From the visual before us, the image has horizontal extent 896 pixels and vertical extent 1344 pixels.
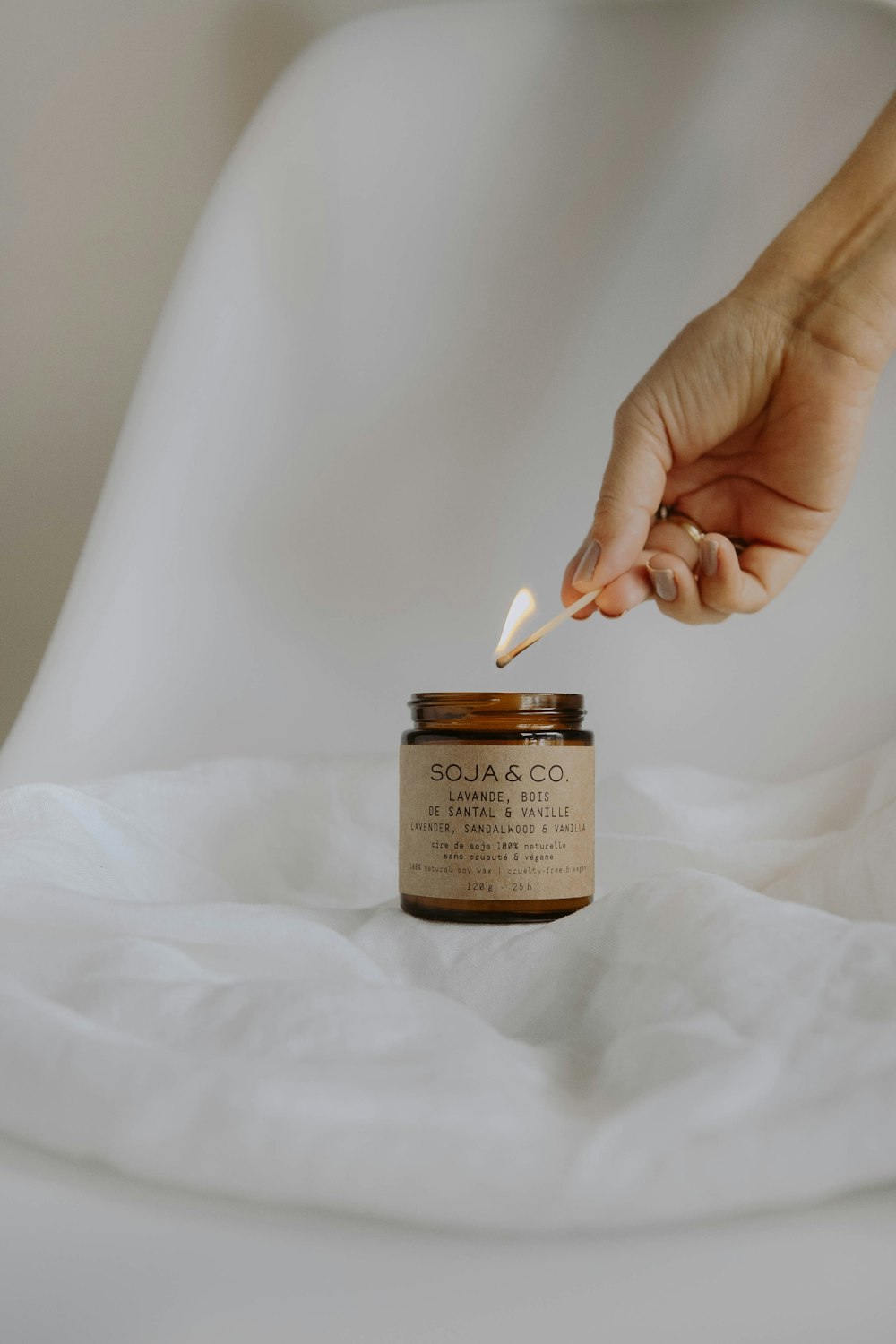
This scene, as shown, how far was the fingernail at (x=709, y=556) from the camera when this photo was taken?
0.93 meters

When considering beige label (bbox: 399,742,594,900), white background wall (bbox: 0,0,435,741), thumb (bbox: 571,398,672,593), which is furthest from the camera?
white background wall (bbox: 0,0,435,741)

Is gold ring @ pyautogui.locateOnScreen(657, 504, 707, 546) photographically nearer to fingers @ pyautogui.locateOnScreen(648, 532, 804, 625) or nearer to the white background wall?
fingers @ pyautogui.locateOnScreen(648, 532, 804, 625)

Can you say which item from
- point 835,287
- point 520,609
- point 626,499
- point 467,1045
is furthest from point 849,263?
point 467,1045

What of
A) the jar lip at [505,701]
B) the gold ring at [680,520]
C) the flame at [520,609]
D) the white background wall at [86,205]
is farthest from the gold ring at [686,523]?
the white background wall at [86,205]

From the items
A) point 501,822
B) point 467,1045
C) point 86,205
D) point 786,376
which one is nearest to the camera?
point 467,1045

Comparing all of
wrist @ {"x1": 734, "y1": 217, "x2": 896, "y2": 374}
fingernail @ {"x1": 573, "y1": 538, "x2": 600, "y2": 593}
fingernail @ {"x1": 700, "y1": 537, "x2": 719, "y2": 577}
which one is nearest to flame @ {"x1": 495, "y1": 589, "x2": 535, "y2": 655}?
fingernail @ {"x1": 573, "y1": 538, "x2": 600, "y2": 593}

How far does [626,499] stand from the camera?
3.09 feet

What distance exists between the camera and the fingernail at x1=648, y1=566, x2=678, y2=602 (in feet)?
3.01

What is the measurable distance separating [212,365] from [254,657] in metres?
0.31

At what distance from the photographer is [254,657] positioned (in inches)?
47.2

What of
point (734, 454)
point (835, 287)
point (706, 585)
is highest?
point (835, 287)

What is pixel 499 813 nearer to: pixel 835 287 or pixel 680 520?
pixel 680 520

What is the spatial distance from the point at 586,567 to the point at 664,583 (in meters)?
0.08

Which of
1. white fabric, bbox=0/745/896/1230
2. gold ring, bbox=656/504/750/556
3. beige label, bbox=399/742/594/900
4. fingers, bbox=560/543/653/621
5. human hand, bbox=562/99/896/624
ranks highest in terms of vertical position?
human hand, bbox=562/99/896/624
